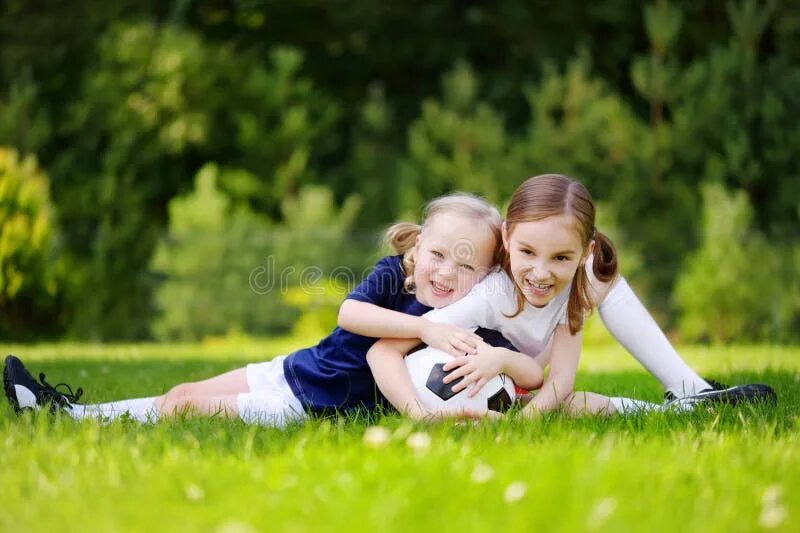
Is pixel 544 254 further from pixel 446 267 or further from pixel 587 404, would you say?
pixel 587 404

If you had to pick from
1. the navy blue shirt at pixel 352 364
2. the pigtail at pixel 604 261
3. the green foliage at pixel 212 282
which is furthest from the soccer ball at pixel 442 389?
the green foliage at pixel 212 282

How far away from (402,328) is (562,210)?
77cm

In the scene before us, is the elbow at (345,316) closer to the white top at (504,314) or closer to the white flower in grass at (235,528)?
the white top at (504,314)

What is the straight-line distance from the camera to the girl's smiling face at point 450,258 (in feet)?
11.6

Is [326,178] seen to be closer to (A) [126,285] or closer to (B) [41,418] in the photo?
(A) [126,285]

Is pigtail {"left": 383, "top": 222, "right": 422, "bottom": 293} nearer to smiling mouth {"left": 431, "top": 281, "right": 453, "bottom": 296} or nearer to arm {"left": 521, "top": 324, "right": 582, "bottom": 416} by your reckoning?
smiling mouth {"left": 431, "top": 281, "right": 453, "bottom": 296}

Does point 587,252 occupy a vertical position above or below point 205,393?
above

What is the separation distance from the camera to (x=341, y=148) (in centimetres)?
1358

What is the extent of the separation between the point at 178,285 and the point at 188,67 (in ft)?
10.6

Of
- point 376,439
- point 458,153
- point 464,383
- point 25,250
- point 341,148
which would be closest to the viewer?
point 376,439

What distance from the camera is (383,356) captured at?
11.1 feet

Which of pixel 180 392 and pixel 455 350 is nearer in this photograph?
pixel 455 350

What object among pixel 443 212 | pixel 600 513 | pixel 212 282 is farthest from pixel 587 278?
pixel 212 282

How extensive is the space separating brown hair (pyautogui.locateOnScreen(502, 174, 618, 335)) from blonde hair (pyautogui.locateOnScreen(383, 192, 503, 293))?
126 mm
